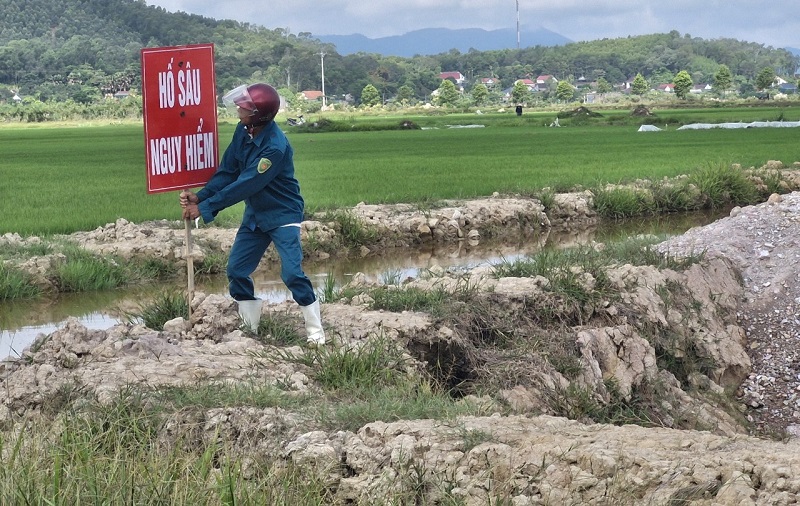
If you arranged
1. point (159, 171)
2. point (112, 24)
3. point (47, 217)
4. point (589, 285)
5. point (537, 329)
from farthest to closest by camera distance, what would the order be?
point (112, 24), point (47, 217), point (589, 285), point (537, 329), point (159, 171)

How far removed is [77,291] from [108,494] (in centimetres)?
673

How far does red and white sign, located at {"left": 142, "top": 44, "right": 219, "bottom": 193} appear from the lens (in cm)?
565

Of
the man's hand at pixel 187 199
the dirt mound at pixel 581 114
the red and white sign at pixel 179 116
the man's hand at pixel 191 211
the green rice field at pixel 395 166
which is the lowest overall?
the green rice field at pixel 395 166

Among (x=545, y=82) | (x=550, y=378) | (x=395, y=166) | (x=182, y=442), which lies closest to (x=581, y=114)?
(x=395, y=166)

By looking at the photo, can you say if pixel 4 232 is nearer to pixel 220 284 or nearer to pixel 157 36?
pixel 220 284

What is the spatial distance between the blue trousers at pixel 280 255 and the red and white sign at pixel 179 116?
44 cm

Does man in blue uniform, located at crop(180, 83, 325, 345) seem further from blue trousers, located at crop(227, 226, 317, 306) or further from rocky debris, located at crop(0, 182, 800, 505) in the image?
rocky debris, located at crop(0, 182, 800, 505)

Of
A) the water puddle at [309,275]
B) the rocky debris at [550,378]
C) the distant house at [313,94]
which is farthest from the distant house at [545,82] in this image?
the rocky debris at [550,378]

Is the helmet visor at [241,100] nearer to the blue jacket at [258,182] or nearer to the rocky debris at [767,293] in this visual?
the blue jacket at [258,182]

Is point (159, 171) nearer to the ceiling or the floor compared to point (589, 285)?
nearer to the ceiling

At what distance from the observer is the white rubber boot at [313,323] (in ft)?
18.8

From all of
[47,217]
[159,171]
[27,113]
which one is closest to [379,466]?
[159,171]

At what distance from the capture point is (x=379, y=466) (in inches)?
155

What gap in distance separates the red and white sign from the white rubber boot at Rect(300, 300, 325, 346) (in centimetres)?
94
